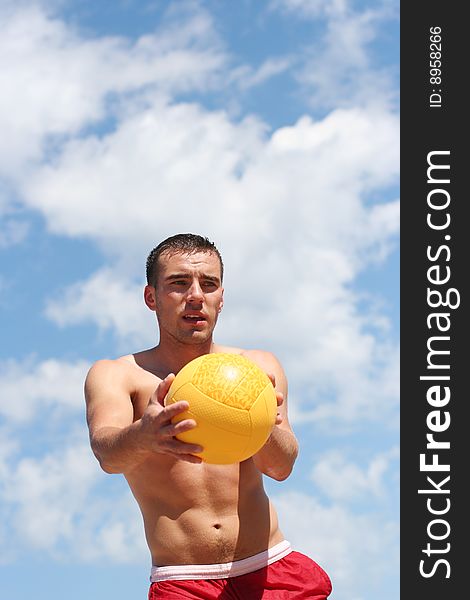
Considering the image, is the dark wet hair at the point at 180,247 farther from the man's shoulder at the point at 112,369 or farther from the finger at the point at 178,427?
the finger at the point at 178,427

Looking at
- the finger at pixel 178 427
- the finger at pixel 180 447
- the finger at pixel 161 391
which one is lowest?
the finger at pixel 180 447

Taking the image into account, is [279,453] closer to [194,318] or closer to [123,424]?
[123,424]

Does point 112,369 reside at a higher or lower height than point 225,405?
higher

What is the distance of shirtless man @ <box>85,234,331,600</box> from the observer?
6781 mm

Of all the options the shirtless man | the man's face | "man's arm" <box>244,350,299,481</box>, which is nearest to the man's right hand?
the shirtless man

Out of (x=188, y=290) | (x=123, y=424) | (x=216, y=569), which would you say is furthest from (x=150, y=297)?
(x=216, y=569)

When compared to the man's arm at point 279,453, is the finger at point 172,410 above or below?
below

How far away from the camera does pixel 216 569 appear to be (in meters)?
6.80

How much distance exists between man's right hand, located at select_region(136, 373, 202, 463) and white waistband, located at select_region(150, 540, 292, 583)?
156 cm

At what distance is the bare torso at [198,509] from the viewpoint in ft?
22.5

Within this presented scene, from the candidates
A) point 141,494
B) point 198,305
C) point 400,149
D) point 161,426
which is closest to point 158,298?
point 198,305

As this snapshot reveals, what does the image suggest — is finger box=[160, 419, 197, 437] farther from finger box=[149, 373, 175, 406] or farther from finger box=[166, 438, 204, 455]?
finger box=[149, 373, 175, 406]

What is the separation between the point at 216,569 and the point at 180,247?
8.70 feet

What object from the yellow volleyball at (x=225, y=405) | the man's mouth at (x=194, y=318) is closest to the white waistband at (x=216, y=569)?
the yellow volleyball at (x=225, y=405)
